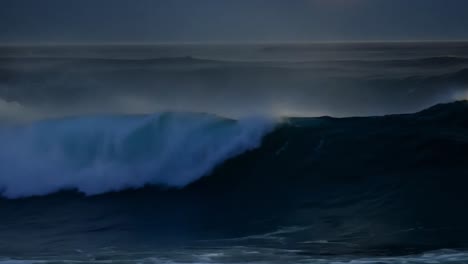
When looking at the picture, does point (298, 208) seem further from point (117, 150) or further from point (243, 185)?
point (117, 150)

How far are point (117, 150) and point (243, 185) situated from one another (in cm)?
275

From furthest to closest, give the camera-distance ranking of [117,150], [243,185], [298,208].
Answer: [117,150] → [243,185] → [298,208]

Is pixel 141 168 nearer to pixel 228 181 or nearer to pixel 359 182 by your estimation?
pixel 228 181

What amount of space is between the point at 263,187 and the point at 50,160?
13.3 feet

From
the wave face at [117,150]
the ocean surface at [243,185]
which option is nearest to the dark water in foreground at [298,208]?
the ocean surface at [243,185]

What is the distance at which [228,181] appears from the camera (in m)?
12.3

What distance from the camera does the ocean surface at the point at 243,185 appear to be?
881cm

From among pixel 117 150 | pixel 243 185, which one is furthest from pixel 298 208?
pixel 117 150

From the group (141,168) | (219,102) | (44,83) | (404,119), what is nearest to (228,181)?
(141,168)

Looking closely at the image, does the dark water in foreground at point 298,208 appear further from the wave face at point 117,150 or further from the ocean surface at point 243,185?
the wave face at point 117,150

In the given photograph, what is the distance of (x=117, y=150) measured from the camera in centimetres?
1364

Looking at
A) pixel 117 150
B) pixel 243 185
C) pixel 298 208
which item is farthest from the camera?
pixel 117 150

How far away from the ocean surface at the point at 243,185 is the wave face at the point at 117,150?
29 millimetres

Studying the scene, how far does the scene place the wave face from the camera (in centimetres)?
1266
